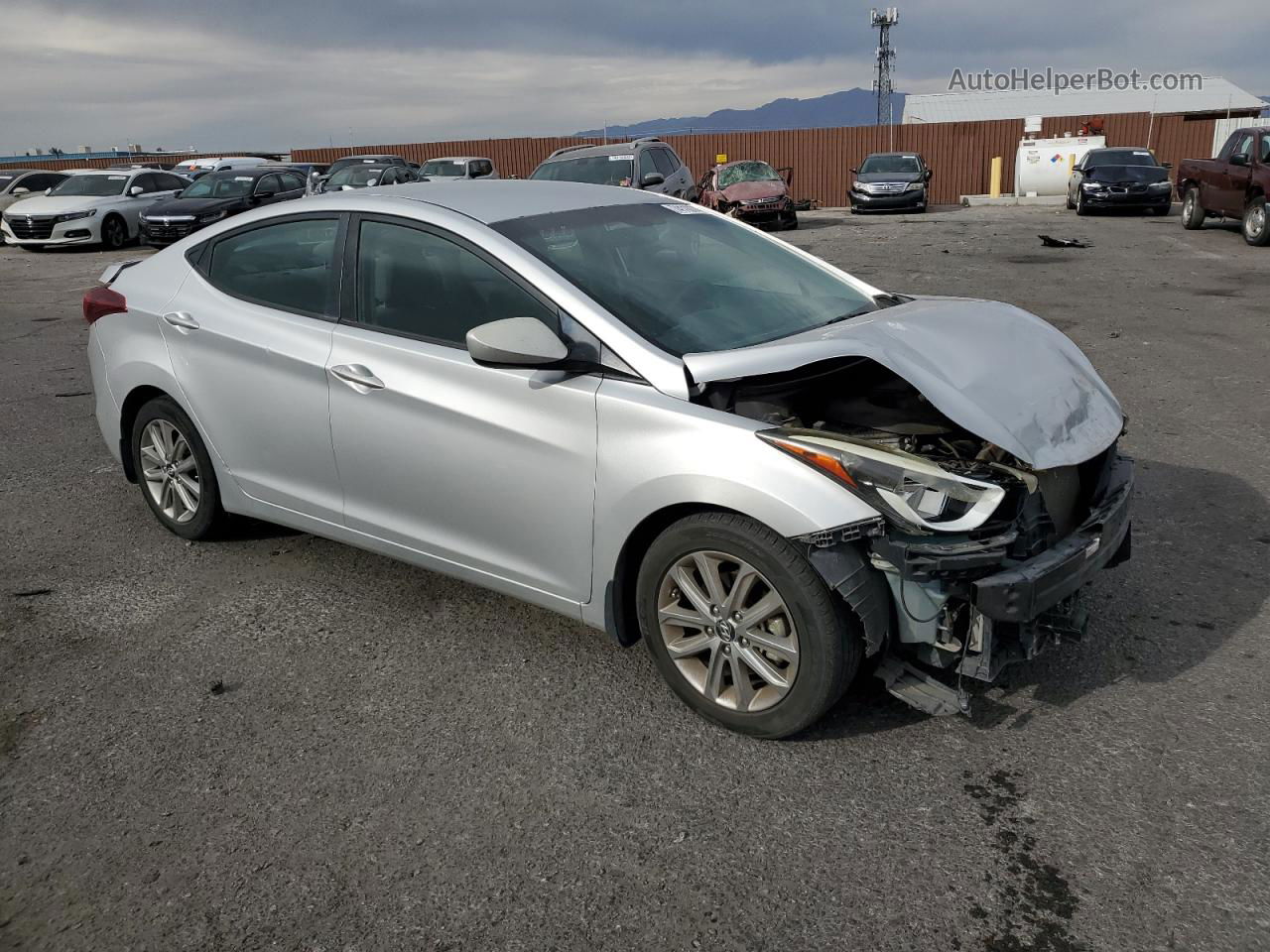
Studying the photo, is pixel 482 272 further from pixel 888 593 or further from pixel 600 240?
pixel 888 593

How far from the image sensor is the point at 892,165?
90.2 feet

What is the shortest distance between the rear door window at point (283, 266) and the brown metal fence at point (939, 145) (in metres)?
32.8

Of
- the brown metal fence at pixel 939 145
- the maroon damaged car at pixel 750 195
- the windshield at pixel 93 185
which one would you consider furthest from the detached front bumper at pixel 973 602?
the brown metal fence at pixel 939 145

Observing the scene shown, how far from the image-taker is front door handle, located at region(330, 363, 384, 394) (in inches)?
148

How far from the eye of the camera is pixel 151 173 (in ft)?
74.6

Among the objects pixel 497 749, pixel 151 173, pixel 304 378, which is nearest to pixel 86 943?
pixel 497 749

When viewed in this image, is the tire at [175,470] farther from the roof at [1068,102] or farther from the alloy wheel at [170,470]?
the roof at [1068,102]

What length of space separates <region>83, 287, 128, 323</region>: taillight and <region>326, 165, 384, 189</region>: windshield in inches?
684

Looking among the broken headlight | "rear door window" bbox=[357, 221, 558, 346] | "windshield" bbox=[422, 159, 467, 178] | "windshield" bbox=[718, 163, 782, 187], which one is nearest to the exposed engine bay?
the broken headlight

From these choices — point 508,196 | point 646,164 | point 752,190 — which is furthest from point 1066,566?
point 752,190

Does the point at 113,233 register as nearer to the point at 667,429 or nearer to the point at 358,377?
the point at 358,377

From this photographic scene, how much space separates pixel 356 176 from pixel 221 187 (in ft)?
8.81

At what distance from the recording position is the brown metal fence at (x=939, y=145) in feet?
110

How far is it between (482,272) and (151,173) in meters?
22.3
